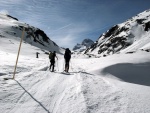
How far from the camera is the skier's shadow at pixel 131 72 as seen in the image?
52.6 feet

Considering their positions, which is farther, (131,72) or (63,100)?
(131,72)

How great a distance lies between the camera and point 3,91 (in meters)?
8.34

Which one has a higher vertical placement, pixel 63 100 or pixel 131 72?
pixel 131 72

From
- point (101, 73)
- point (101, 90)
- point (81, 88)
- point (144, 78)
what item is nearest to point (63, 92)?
point (81, 88)

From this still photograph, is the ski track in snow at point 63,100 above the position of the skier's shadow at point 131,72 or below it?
below

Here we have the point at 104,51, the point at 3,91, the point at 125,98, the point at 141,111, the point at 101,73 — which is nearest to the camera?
the point at 141,111

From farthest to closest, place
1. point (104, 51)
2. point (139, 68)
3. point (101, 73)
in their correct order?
point (104, 51), point (139, 68), point (101, 73)

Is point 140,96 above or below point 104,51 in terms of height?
below

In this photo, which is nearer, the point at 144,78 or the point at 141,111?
the point at 141,111

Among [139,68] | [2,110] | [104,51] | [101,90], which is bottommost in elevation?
[2,110]

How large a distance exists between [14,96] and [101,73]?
33.1 ft

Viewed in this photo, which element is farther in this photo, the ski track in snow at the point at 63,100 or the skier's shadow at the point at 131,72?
the skier's shadow at the point at 131,72

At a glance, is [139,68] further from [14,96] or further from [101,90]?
[14,96]

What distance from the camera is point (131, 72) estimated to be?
57.1 feet
